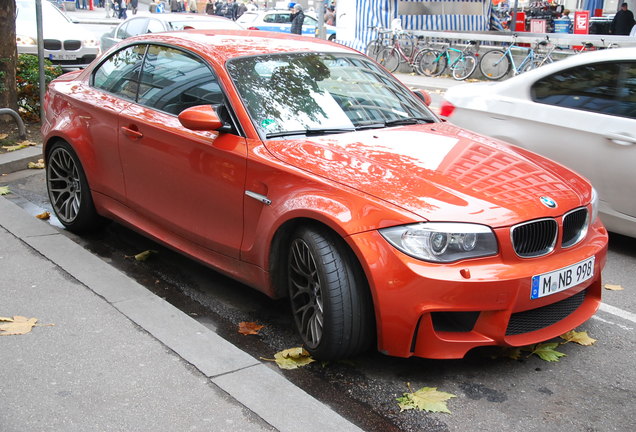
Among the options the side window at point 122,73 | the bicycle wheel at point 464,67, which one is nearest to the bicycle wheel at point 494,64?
the bicycle wheel at point 464,67

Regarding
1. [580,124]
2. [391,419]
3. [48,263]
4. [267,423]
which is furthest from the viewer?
[580,124]

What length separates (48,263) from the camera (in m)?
4.99

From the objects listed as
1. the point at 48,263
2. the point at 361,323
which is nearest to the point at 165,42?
the point at 48,263

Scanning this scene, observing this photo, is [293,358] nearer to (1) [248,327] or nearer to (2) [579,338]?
(1) [248,327]

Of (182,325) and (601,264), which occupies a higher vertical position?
(601,264)

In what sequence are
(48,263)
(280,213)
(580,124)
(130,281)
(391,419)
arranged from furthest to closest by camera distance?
(580,124)
(48,263)
(130,281)
(280,213)
(391,419)

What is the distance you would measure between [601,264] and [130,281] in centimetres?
273

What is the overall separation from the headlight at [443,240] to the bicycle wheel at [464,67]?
17.1m

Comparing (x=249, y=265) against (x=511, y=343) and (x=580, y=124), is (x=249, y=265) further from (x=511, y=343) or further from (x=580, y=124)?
(x=580, y=124)

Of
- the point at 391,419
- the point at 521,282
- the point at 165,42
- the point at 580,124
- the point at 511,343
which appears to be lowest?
the point at 391,419

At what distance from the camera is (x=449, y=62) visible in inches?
809

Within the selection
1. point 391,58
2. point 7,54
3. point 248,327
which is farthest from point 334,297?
point 391,58

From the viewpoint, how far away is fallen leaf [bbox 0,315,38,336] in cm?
398

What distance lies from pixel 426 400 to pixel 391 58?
1932 centimetres
